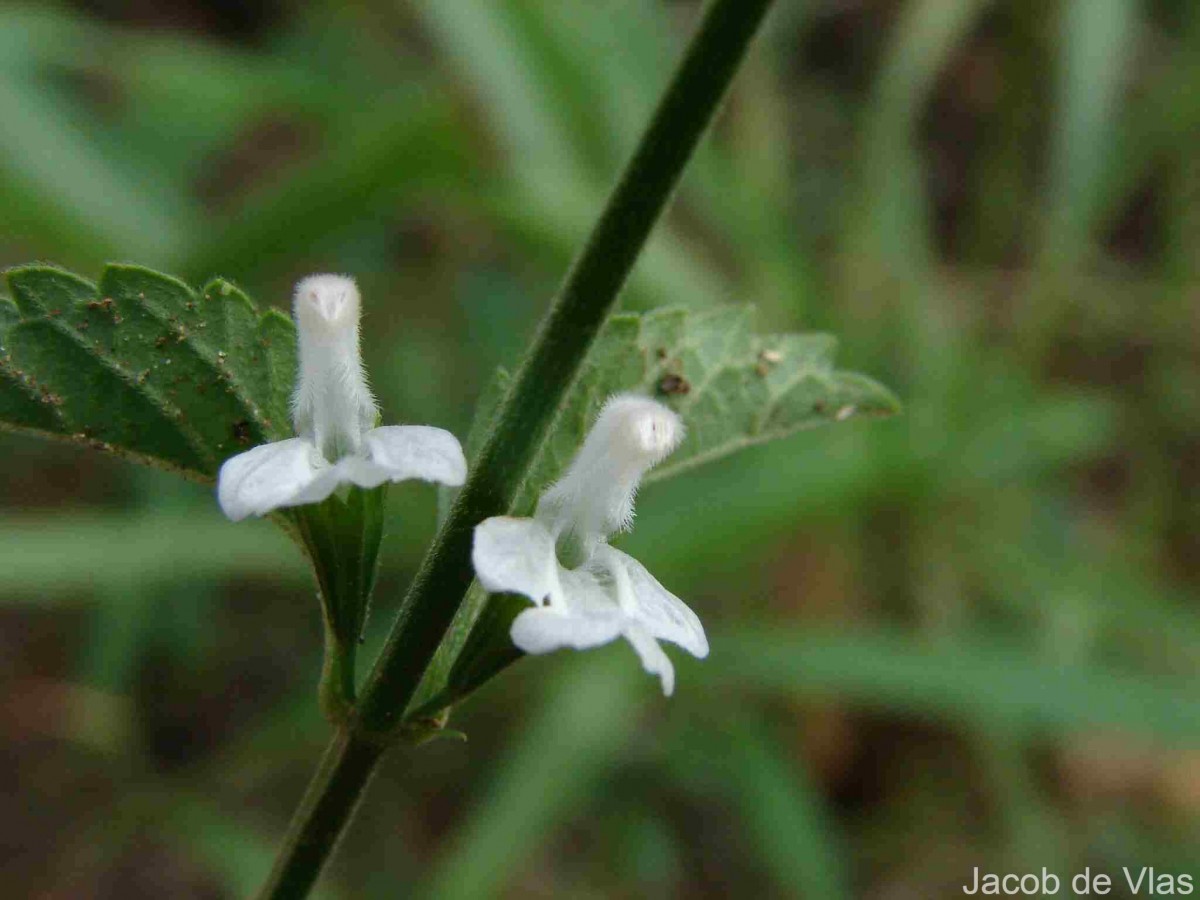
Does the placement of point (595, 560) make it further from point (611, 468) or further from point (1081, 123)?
point (1081, 123)

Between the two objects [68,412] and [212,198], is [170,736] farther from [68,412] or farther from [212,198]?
[68,412]

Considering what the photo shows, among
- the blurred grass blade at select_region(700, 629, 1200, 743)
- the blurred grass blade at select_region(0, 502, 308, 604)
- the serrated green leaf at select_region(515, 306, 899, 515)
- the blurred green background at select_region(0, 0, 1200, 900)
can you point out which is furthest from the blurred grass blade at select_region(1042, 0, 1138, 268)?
the serrated green leaf at select_region(515, 306, 899, 515)

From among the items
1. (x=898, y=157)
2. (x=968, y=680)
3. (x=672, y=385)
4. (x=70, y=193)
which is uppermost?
(x=898, y=157)

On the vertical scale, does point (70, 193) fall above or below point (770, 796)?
above

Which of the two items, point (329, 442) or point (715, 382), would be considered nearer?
point (329, 442)

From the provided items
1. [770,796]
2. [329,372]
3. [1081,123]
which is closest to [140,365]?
[329,372]

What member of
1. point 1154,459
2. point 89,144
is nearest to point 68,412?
point 89,144
